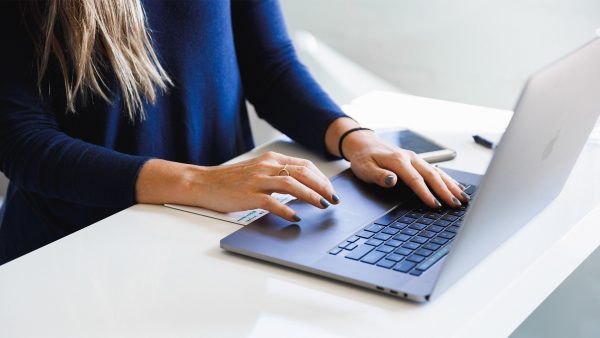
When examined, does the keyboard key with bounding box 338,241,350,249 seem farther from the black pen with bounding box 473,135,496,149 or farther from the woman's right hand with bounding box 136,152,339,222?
the black pen with bounding box 473,135,496,149

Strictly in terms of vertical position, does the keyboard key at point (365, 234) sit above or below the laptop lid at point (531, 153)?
below

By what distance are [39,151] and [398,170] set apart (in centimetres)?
52

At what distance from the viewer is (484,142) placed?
134 cm

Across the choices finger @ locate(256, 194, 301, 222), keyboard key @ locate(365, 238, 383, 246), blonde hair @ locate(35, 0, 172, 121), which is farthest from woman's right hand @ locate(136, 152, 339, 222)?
blonde hair @ locate(35, 0, 172, 121)

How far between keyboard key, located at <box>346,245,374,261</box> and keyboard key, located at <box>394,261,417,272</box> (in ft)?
0.16

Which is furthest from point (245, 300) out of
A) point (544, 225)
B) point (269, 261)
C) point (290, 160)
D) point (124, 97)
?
point (124, 97)

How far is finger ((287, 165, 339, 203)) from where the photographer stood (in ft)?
3.38

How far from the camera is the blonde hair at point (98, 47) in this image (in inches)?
46.3

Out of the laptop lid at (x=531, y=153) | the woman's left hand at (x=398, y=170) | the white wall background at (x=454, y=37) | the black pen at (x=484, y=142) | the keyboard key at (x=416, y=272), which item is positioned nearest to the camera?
the laptop lid at (x=531, y=153)

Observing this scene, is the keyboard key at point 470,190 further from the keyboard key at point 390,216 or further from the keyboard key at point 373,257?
the keyboard key at point 373,257

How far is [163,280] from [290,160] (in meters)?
0.29

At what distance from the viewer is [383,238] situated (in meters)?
0.93

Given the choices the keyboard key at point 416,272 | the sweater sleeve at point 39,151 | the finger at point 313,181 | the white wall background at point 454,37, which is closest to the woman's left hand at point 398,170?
the finger at point 313,181

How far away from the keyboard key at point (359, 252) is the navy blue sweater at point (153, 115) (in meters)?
0.36
